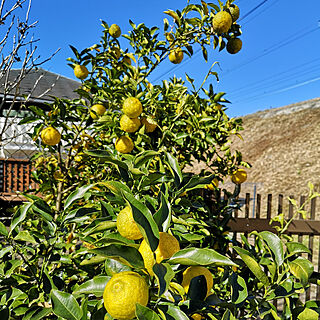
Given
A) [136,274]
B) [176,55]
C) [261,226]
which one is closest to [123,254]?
[136,274]

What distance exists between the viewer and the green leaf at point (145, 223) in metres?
0.56

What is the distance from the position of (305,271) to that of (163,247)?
44cm

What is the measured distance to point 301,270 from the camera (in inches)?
32.2

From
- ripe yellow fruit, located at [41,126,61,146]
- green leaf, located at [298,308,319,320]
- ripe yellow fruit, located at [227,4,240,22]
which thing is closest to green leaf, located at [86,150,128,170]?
green leaf, located at [298,308,319,320]

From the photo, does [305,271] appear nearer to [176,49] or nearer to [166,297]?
[166,297]

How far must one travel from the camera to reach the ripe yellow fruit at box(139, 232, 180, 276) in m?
0.61

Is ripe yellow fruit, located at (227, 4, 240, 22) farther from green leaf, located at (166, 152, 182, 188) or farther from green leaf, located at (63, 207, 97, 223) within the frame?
green leaf, located at (63, 207, 97, 223)

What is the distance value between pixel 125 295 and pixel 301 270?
1.71 ft

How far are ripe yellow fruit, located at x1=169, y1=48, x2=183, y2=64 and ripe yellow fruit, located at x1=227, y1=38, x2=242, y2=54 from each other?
0.34m

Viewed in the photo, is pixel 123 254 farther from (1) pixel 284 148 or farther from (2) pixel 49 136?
(1) pixel 284 148

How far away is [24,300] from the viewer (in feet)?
3.11

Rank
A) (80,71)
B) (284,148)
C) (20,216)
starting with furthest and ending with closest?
(284,148) → (80,71) → (20,216)

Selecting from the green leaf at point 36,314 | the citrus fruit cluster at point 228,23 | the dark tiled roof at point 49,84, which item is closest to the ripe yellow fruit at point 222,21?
the citrus fruit cluster at point 228,23

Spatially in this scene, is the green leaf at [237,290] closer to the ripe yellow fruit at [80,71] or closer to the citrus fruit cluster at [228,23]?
the citrus fruit cluster at [228,23]
